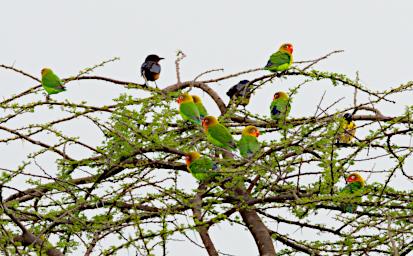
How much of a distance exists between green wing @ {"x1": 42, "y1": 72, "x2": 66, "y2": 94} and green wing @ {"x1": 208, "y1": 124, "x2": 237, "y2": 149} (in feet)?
6.41

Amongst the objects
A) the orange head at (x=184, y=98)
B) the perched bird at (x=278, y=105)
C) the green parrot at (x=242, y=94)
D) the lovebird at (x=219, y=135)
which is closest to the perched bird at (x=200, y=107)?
the orange head at (x=184, y=98)

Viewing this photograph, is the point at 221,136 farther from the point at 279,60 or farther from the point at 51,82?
the point at 51,82

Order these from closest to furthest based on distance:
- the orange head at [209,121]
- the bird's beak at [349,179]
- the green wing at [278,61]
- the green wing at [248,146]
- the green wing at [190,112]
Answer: the green wing at [248,146] < the orange head at [209,121] < the bird's beak at [349,179] < the green wing at [190,112] < the green wing at [278,61]

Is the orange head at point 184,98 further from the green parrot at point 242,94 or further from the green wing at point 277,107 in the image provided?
the green wing at point 277,107

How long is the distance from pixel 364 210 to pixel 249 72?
176cm

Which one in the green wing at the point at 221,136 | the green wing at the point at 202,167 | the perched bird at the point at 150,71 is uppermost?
the perched bird at the point at 150,71

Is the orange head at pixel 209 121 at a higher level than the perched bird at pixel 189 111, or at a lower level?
lower

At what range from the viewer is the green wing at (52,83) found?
19.9 ft

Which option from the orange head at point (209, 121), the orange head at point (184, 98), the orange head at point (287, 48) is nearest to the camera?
the orange head at point (209, 121)

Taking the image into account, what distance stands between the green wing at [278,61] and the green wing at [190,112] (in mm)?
1088

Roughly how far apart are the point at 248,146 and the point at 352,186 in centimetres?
79

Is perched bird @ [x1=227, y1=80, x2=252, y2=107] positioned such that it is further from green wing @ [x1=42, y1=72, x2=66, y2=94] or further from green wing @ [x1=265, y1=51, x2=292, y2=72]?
green wing @ [x1=42, y1=72, x2=66, y2=94]

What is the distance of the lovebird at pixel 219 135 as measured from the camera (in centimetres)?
468

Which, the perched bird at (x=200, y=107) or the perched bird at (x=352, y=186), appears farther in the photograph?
the perched bird at (x=200, y=107)
